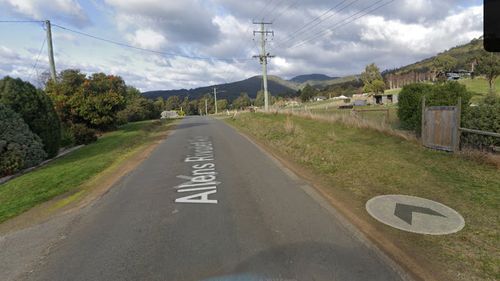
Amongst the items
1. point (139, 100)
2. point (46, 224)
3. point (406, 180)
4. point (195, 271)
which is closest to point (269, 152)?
point (406, 180)

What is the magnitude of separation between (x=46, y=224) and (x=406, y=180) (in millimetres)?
7376

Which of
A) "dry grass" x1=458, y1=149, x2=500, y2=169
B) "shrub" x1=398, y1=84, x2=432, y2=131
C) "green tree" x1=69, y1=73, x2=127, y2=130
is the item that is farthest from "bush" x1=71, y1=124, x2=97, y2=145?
"dry grass" x1=458, y1=149, x2=500, y2=169

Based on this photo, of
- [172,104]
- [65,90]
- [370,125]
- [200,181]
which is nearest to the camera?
[200,181]

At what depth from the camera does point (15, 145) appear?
10.6m

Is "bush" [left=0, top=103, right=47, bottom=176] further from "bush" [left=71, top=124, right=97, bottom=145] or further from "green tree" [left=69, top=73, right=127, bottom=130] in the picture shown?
"green tree" [left=69, top=73, right=127, bottom=130]

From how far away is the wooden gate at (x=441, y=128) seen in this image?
918cm

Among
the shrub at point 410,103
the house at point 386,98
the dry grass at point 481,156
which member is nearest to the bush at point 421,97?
the shrub at point 410,103

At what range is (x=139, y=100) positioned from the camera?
50906mm

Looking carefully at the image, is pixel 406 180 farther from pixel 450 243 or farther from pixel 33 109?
pixel 33 109

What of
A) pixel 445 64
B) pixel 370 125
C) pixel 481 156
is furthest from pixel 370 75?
pixel 481 156

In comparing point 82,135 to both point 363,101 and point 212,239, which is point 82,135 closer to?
point 212,239

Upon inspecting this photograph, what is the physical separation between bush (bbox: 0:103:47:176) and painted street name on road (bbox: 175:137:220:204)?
5.67 metres

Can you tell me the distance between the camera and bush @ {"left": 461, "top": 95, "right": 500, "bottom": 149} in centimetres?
841

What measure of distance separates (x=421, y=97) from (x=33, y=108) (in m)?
15.9
